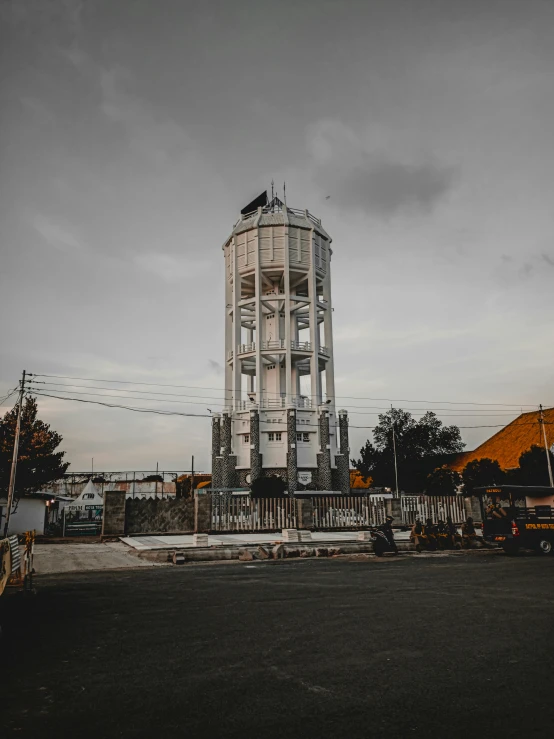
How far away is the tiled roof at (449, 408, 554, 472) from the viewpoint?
173 ft

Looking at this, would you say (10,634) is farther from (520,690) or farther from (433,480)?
(433,480)

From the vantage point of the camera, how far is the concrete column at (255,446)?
4869 cm

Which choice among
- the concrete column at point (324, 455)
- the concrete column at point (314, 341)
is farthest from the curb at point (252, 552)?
the concrete column at point (314, 341)

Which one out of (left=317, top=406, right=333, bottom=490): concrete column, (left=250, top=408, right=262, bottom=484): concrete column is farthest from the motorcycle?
(left=317, top=406, right=333, bottom=490): concrete column

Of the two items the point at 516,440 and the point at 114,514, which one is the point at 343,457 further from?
the point at 114,514

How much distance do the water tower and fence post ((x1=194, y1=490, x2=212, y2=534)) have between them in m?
19.4

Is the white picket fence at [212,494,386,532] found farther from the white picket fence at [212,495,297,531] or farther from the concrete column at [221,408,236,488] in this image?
the concrete column at [221,408,236,488]

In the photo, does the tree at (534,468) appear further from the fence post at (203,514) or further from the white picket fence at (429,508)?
the fence post at (203,514)

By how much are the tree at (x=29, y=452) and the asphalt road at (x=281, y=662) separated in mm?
31716

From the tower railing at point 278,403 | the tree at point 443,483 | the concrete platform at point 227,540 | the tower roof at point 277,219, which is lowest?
the concrete platform at point 227,540

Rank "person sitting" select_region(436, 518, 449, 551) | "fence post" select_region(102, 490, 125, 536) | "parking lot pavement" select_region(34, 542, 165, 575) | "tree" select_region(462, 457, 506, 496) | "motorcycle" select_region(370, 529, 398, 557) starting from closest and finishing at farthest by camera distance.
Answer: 1. "parking lot pavement" select_region(34, 542, 165, 575)
2. "motorcycle" select_region(370, 529, 398, 557)
3. "person sitting" select_region(436, 518, 449, 551)
4. "fence post" select_region(102, 490, 125, 536)
5. "tree" select_region(462, 457, 506, 496)

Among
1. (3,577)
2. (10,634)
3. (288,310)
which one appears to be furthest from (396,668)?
(288,310)

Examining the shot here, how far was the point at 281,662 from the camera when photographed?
589 centimetres

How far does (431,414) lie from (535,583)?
7013cm
